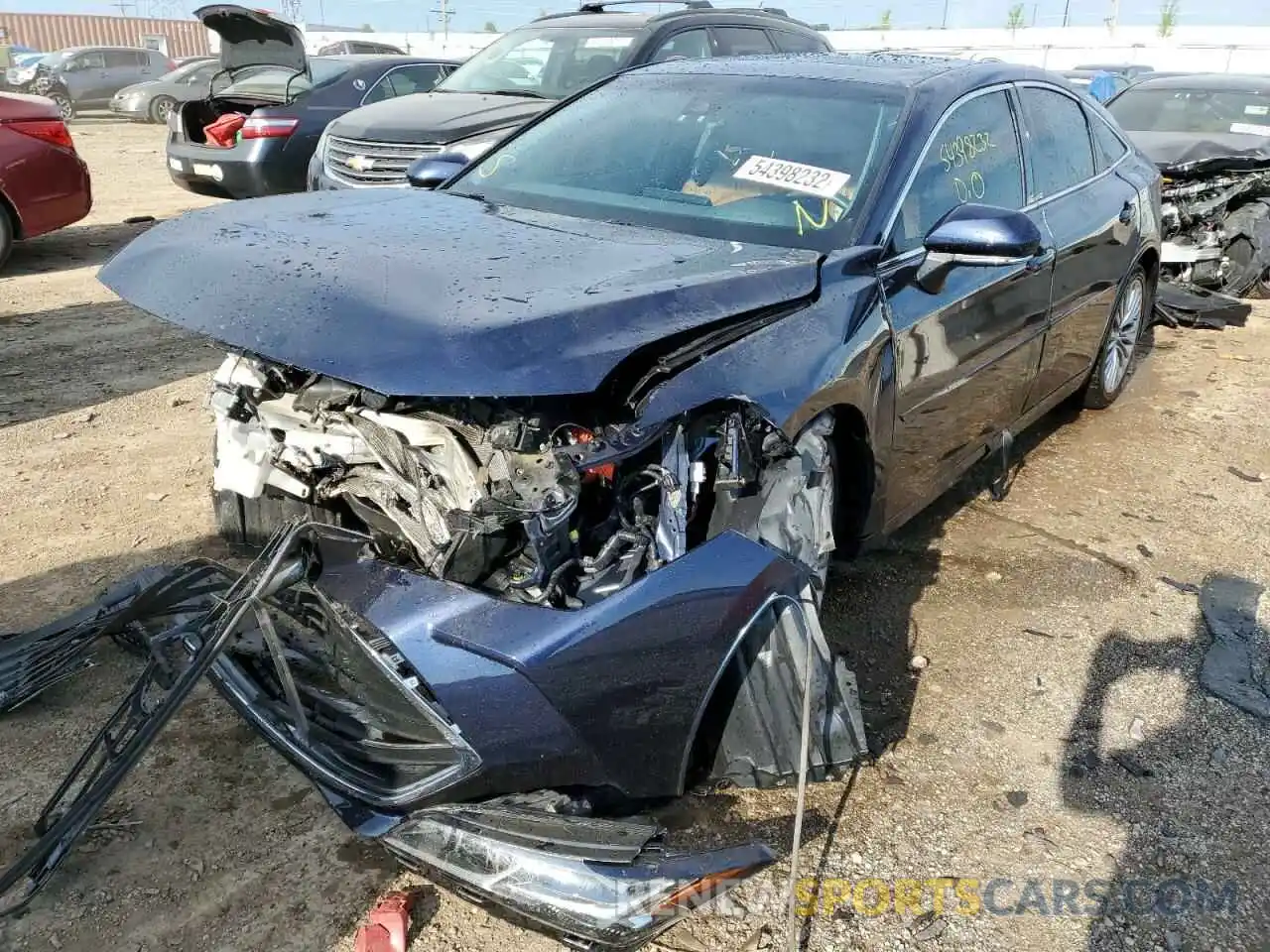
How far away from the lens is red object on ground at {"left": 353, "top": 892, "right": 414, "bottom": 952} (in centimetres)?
208

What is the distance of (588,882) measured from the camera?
1801 millimetres

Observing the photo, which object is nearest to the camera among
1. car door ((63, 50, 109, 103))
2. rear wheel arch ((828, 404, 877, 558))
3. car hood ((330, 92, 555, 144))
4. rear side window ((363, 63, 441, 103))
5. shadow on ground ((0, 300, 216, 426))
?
rear wheel arch ((828, 404, 877, 558))

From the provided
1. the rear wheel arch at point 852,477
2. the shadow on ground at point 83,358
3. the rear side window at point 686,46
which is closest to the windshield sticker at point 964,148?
the rear wheel arch at point 852,477

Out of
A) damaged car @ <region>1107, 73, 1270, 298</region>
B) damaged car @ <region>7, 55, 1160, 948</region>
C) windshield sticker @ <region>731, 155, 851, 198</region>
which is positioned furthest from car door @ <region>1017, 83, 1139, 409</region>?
damaged car @ <region>1107, 73, 1270, 298</region>

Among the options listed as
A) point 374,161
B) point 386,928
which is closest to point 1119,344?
point 386,928

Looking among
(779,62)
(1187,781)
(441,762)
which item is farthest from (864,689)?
(779,62)

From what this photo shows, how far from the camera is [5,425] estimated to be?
4.82 metres

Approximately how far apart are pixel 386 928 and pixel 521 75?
6.88 m

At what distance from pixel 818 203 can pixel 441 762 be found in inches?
75.5

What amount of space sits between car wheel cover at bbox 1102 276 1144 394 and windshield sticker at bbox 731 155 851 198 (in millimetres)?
2543

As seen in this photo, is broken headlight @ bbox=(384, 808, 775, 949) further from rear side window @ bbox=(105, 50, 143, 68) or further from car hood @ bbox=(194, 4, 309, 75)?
rear side window @ bbox=(105, 50, 143, 68)

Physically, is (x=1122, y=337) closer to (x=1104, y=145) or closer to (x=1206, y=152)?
(x=1104, y=145)

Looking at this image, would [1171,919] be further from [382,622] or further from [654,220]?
[654,220]

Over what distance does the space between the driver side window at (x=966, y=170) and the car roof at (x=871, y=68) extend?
0.09 m
